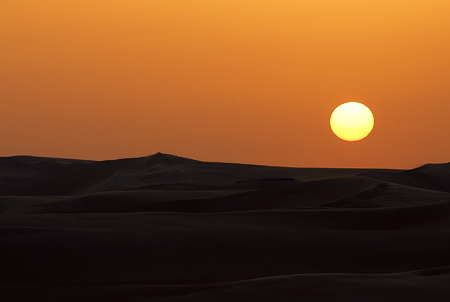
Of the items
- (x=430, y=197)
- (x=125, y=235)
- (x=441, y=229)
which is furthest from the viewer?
(x=430, y=197)

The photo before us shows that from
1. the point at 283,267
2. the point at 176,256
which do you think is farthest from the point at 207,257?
the point at 283,267

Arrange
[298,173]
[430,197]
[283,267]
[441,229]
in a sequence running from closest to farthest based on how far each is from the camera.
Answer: [283,267] < [441,229] < [430,197] < [298,173]

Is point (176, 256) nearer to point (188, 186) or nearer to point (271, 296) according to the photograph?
point (271, 296)

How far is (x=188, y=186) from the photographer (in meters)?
12.5

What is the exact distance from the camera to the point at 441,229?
5.34 m

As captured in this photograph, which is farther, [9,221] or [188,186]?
[188,186]

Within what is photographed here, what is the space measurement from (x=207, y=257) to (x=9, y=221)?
154cm

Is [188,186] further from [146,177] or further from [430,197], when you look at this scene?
[430,197]

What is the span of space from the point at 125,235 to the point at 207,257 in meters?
0.61

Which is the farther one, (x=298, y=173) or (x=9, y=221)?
(x=298, y=173)

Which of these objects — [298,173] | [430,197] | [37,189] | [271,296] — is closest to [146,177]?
[37,189]

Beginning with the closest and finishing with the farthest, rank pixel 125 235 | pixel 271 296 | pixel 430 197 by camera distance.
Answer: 1. pixel 271 296
2. pixel 125 235
3. pixel 430 197

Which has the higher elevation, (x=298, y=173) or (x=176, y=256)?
(x=298, y=173)

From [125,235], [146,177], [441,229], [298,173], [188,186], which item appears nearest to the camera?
[125,235]
